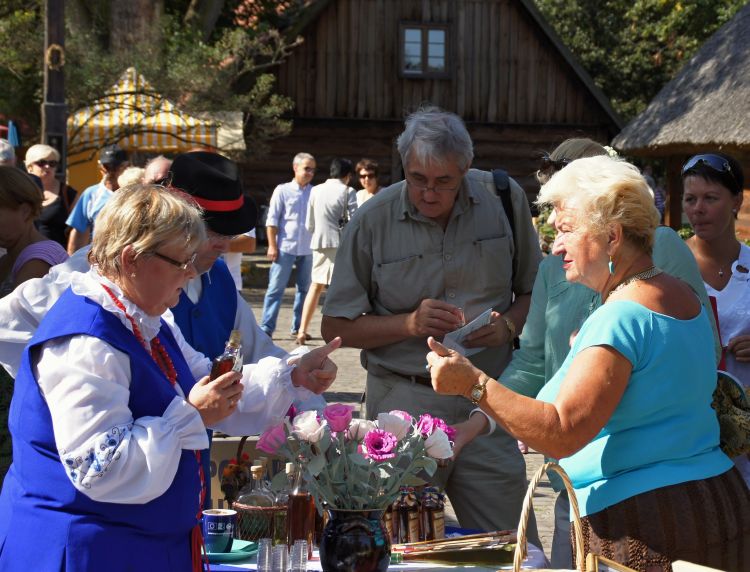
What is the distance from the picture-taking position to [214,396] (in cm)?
267

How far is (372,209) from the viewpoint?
425cm

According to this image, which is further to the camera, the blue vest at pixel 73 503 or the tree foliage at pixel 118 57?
the tree foliage at pixel 118 57

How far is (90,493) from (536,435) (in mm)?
1066

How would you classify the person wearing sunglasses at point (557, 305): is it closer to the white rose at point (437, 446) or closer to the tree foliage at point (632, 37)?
the white rose at point (437, 446)

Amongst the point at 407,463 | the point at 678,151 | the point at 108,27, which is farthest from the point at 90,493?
the point at 108,27

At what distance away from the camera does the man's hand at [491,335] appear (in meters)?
4.06

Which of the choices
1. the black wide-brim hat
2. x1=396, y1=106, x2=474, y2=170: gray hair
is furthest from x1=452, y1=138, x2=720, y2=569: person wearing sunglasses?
the black wide-brim hat

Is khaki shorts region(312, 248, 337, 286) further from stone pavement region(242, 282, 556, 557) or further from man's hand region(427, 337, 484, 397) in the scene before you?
man's hand region(427, 337, 484, 397)

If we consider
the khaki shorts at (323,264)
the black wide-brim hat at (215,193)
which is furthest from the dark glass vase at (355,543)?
the khaki shorts at (323,264)

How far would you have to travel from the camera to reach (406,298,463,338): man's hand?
156 inches

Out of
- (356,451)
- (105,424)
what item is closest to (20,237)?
(356,451)

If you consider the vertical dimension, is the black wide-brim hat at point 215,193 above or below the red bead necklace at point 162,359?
above

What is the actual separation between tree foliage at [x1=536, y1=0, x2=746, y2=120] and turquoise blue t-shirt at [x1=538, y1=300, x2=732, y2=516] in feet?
92.0

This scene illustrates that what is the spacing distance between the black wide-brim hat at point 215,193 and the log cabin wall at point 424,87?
69.0ft
